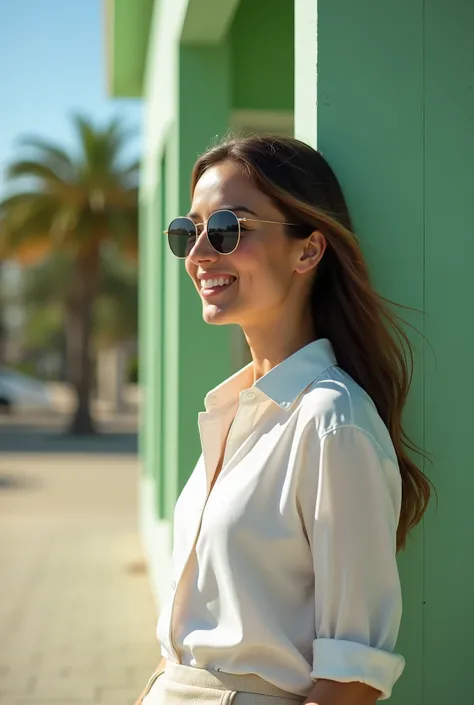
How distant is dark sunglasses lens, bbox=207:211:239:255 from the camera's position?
2.18 m

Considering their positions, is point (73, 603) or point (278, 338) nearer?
point (278, 338)

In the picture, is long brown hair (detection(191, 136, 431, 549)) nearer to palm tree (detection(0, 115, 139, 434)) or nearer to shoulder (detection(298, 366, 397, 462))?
shoulder (detection(298, 366, 397, 462))

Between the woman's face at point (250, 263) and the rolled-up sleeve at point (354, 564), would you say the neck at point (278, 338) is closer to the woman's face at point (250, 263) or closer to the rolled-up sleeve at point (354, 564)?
the woman's face at point (250, 263)

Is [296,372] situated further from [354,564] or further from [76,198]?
[76,198]

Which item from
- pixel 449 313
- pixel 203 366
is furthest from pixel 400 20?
pixel 203 366

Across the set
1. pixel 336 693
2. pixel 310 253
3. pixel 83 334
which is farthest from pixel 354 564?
pixel 83 334

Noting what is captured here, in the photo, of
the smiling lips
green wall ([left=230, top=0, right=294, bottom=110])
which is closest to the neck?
the smiling lips

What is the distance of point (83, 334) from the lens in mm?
25188

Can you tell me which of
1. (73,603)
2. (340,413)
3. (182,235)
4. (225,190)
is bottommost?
(73,603)

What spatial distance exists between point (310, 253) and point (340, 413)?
0.52 metres

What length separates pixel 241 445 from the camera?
2.07 metres

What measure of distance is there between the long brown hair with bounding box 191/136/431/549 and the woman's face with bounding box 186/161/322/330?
A: 0.03 metres

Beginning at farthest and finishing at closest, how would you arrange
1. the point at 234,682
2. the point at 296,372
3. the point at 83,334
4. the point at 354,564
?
the point at 83,334
the point at 296,372
the point at 234,682
the point at 354,564

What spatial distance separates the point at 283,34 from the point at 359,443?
4275 millimetres
